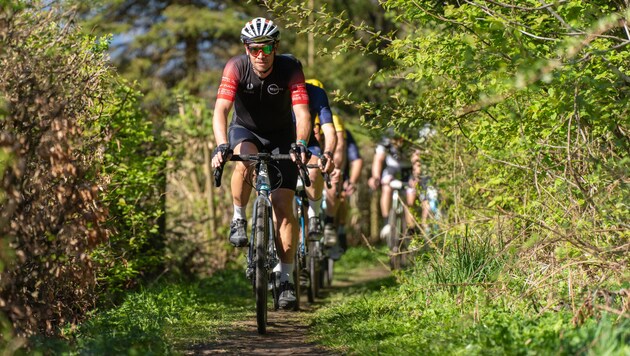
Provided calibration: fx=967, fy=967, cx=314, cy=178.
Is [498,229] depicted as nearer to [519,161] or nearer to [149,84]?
[519,161]

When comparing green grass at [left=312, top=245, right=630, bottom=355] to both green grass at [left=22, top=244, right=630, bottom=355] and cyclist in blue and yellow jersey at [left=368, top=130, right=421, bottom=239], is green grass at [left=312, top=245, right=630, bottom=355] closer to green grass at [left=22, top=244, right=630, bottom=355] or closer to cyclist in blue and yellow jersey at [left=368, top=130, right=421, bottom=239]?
green grass at [left=22, top=244, right=630, bottom=355]

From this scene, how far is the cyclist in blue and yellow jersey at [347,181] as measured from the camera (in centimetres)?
1298

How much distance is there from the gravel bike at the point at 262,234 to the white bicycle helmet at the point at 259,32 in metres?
0.93

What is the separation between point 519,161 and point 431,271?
3.89 ft

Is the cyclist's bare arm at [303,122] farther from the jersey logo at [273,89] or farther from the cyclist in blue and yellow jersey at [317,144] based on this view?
the cyclist in blue and yellow jersey at [317,144]

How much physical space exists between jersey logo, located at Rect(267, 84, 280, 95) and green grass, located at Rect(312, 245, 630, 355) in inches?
75.4

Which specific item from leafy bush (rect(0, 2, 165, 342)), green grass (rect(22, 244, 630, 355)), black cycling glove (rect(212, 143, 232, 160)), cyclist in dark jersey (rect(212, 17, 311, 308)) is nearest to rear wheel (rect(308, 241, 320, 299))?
green grass (rect(22, 244, 630, 355))

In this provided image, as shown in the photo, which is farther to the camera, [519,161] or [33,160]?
[519,161]

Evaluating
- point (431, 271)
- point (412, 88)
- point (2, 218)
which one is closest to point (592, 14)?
point (431, 271)

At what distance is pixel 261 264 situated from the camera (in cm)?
729

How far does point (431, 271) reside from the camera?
323 inches

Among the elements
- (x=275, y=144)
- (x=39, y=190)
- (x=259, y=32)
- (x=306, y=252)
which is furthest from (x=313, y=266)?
→ (x=39, y=190)

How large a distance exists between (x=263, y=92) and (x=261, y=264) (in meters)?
1.47

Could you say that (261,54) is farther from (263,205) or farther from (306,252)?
(306,252)
